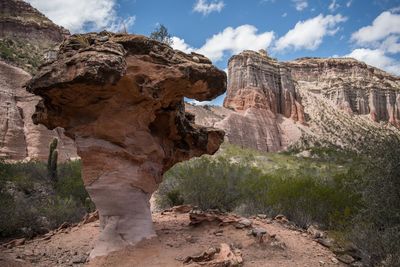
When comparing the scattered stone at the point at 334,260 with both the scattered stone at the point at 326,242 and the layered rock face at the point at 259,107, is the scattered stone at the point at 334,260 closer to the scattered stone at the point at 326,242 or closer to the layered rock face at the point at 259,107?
the scattered stone at the point at 326,242

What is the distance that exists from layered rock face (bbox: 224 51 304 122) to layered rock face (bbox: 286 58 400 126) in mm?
15356

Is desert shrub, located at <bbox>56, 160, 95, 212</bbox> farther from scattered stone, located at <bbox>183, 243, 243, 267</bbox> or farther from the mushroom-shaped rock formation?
scattered stone, located at <bbox>183, 243, 243, 267</bbox>

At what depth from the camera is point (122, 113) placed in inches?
305

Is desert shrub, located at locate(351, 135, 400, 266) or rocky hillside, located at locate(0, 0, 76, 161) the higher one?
rocky hillside, located at locate(0, 0, 76, 161)

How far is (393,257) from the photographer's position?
253 inches

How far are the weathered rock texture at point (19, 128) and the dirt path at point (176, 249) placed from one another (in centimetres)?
1878

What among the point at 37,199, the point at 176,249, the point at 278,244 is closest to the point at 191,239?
the point at 176,249

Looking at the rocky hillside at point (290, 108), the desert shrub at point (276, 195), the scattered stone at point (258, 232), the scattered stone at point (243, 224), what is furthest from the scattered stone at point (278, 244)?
the rocky hillside at point (290, 108)

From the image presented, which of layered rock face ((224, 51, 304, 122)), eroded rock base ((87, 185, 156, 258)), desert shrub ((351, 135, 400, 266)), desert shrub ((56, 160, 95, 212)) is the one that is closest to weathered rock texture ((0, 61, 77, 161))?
desert shrub ((56, 160, 95, 212))

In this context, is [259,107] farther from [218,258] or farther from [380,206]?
[218,258]

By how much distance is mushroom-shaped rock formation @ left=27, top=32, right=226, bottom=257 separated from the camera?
7258 mm

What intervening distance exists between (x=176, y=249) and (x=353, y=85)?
78050 mm

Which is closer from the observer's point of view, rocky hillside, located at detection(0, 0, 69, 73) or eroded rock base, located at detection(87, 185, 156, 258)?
eroded rock base, located at detection(87, 185, 156, 258)

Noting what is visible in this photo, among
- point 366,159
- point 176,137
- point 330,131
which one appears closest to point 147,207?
point 176,137
